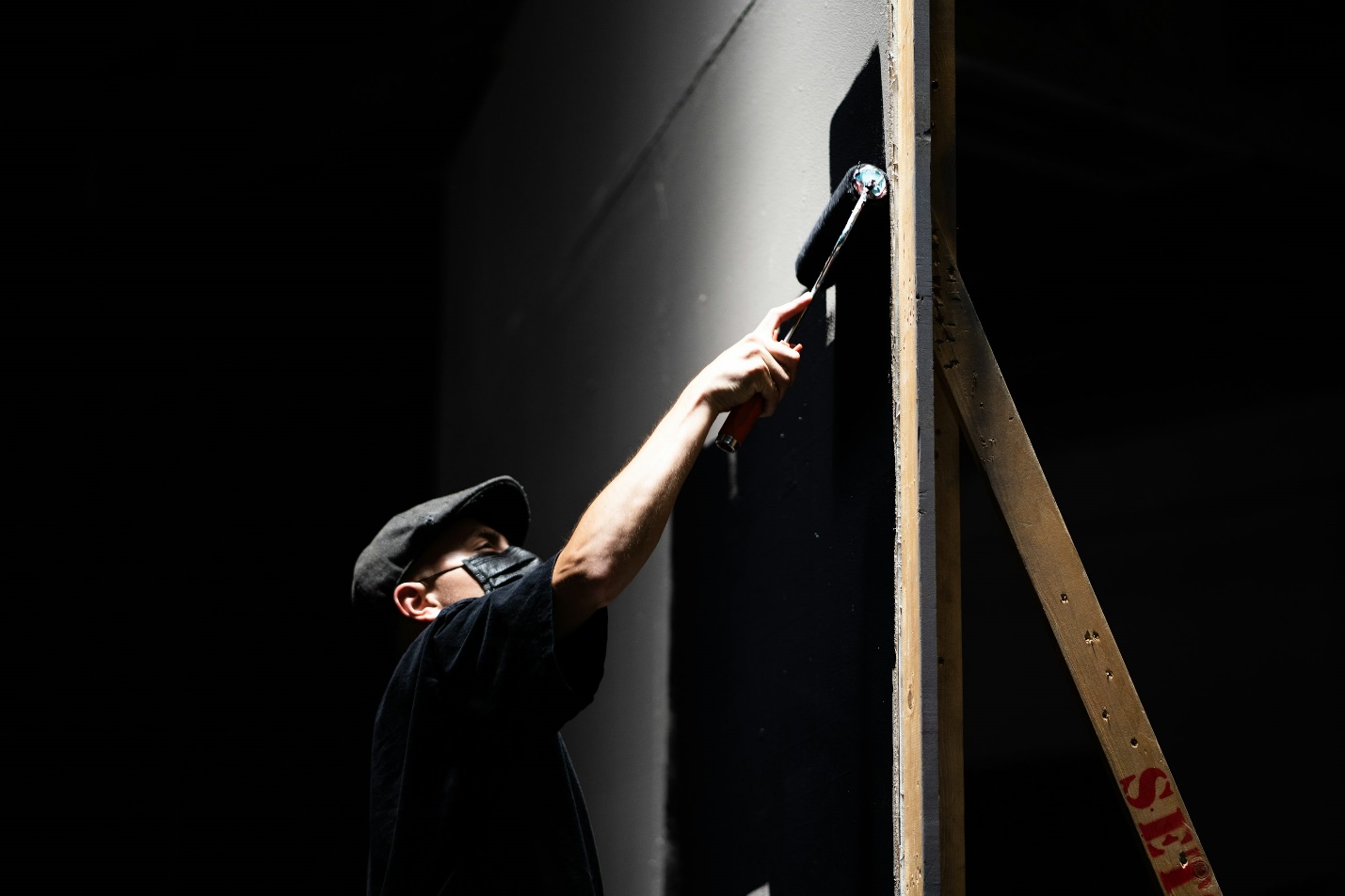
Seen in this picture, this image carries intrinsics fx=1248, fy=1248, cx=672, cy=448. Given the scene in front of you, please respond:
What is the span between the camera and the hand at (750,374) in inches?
57.5

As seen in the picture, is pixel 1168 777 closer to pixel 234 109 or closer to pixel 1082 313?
pixel 1082 313

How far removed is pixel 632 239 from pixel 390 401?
1939 mm

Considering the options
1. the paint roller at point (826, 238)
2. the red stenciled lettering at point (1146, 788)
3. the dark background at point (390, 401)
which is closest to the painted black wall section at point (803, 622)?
the paint roller at point (826, 238)

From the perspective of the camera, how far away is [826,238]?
4.87 ft

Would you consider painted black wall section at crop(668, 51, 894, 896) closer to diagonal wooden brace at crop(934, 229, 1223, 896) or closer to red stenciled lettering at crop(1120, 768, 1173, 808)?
diagonal wooden brace at crop(934, 229, 1223, 896)

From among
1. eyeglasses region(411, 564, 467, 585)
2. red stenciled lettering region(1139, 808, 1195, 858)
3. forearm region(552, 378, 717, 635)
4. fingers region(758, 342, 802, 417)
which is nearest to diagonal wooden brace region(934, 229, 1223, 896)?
red stenciled lettering region(1139, 808, 1195, 858)

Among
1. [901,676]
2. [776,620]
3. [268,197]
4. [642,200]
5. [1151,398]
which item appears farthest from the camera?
[268,197]

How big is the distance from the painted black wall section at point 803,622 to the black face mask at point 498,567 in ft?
1.09

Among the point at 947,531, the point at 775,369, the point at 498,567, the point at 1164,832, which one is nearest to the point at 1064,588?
the point at 947,531

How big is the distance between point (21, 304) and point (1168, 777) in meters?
3.78

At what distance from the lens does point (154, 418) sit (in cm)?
396

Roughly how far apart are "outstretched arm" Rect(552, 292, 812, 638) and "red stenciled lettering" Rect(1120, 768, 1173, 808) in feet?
1.80

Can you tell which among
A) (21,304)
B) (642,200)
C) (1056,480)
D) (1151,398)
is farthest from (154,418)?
(1151,398)

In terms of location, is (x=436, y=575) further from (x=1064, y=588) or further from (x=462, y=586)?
(x=1064, y=588)
